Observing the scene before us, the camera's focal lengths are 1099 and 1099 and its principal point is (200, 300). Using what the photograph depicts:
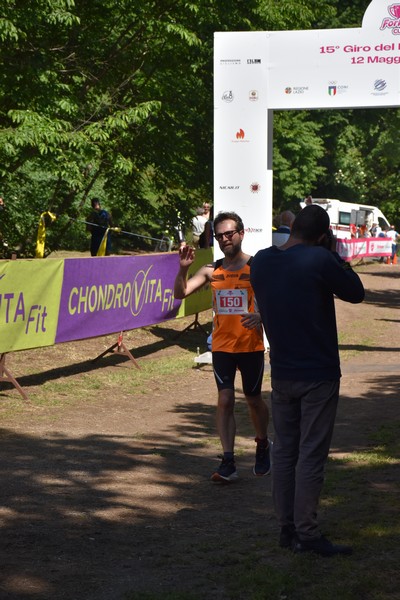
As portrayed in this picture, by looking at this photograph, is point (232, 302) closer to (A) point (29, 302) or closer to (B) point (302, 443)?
(B) point (302, 443)

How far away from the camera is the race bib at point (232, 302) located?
8156 millimetres

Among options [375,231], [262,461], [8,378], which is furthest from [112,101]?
[375,231]

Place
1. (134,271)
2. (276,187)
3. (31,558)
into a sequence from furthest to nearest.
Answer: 1. (276,187)
2. (134,271)
3. (31,558)

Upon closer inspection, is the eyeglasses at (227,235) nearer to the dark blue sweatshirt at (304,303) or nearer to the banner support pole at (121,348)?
the dark blue sweatshirt at (304,303)

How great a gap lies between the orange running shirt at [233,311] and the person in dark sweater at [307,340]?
6.43ft

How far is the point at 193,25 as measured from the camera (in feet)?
67.2

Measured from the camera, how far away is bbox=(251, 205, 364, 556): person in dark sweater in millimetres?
5930

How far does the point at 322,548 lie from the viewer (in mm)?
6031

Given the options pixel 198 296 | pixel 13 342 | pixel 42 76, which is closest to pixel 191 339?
pixel 198 296

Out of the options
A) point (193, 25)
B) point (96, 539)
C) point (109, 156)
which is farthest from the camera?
point (193, 25)

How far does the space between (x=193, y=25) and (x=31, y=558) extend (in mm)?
15889

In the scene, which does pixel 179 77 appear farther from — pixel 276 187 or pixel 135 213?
pixel 276 187

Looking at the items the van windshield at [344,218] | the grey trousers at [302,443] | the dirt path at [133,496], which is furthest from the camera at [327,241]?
the van windshield at [344,218]

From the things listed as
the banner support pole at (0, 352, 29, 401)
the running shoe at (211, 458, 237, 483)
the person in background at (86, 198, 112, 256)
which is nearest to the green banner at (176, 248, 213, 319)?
the person in background at (86, 198, 112, 256)
